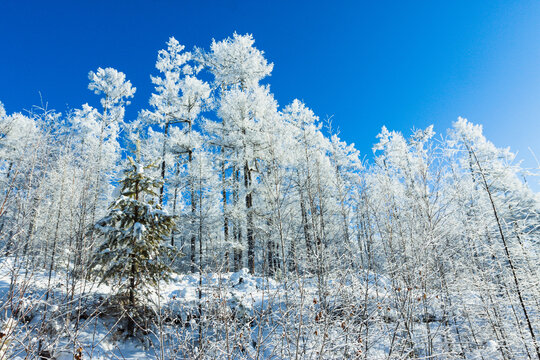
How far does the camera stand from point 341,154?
19.8 metres

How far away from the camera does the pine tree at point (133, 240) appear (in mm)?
7109

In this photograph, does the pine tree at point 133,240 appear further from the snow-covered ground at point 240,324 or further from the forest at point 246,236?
the snow-covered ground at point 240,324

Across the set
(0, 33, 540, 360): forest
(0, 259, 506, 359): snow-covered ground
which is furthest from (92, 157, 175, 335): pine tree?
(0, 259, 506, 359): snow-covered ground

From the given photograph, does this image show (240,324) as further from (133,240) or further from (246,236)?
(246,236)

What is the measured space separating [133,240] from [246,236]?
23.5 feet

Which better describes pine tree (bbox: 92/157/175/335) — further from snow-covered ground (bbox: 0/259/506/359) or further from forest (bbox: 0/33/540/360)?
snow-covered ground (bbox: 0/259/506/359)

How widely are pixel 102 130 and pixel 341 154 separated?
50.4 ft

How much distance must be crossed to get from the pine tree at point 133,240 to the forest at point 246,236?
0.05 m

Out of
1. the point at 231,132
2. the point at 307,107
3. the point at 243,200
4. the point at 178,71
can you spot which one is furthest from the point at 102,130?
the point at 307,107

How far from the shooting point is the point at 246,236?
14.0 m

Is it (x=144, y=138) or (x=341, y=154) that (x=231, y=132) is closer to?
(x=144, y=138)

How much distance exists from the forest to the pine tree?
55 millimetres

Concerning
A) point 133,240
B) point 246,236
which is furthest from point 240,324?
point 246,236

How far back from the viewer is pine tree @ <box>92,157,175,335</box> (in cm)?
711
